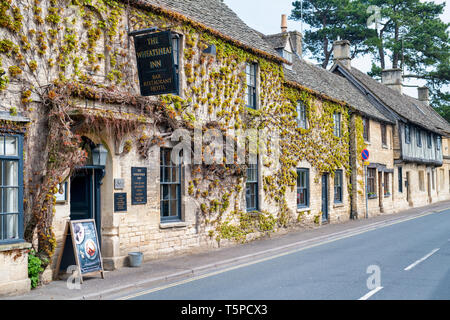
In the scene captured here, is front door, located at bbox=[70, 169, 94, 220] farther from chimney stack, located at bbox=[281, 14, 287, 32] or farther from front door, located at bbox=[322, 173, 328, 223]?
chimney stack, located at bbox=[281, 14, 287, 32]

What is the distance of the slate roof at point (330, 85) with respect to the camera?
22609 mm

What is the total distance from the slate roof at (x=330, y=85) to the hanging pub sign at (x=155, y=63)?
9.45 metres

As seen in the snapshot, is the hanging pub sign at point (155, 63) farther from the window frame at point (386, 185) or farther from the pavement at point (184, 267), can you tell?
the window frame at point (386, 185)

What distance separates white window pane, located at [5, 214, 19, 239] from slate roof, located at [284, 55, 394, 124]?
13353 millimetres

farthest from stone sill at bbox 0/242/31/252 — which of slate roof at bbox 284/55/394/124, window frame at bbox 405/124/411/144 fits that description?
window frame at bbox 405/124/411/144

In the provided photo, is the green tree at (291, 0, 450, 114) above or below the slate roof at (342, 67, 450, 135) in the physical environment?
above

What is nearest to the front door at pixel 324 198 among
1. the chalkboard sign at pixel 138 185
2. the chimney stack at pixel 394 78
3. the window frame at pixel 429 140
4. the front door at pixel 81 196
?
the chalkboard sign at pixel 138 185

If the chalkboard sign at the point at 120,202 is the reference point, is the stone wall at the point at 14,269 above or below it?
below

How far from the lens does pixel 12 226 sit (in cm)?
905

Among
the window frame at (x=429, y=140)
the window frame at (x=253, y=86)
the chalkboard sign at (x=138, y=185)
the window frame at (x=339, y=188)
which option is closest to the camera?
the chalkboard sign at (x=138, y=185)

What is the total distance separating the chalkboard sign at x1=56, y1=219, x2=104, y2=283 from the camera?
388 inches

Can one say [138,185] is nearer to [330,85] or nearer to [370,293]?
[370,293]

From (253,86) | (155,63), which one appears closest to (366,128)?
(253,86)
